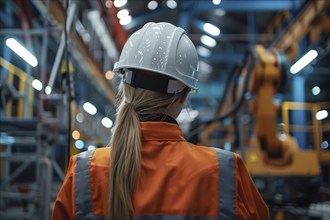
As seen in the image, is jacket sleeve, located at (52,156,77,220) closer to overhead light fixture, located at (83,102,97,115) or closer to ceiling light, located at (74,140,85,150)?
ceiling light, located at (74,140,85,150)

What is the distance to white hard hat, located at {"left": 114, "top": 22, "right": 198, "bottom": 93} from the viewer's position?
144cm

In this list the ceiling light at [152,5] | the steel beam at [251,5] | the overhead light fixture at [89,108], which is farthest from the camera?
the ceiling light at [152,5]

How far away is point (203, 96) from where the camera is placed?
797 inches

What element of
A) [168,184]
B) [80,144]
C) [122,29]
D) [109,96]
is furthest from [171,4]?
[168,184]

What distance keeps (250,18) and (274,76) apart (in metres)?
10.4

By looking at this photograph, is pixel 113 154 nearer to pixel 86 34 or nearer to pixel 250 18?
pixel 86 34

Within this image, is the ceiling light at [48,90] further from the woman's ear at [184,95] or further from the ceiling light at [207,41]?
the ceiling light at [207,41]

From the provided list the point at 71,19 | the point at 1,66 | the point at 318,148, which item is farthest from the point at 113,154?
the point at 318,148

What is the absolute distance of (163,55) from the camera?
4.80 feet

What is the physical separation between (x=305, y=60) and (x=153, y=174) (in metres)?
5.89

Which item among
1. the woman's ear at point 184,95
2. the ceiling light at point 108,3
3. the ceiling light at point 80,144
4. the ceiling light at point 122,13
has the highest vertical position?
the ceiling light at point 122,13

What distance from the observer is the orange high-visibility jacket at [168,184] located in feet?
4.10

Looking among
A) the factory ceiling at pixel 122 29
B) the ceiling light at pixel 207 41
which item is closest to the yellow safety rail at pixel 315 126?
the factory ceiling at pixel 122 29

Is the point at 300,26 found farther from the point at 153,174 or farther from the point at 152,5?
the point at 153,174
